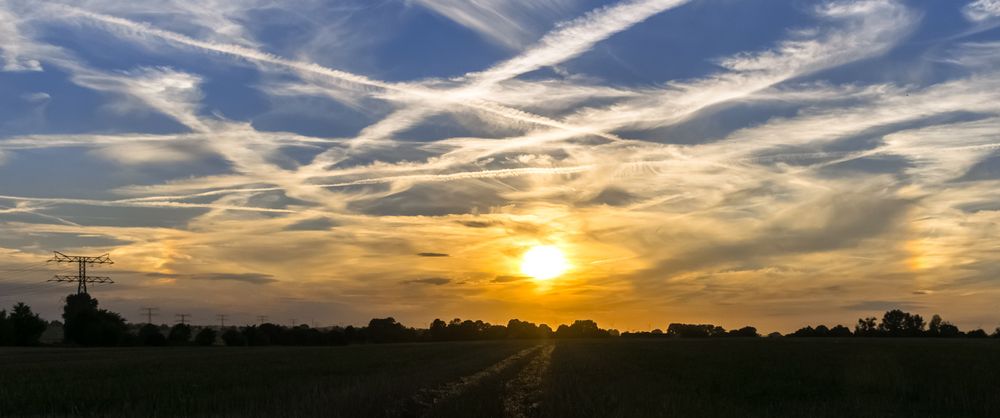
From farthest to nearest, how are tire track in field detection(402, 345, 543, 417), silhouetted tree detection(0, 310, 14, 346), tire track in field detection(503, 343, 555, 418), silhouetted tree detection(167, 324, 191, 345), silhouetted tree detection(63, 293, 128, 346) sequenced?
silhouetted tree detection(167, 324, 191, 345) < silhouetted tree detection(63, 293, 128, 346) < silhouetted tree detection(0, 310, 14, 346) < tire track in field detection(402, 345, 543, 417) < tire track in field detection(503, 343, 555, 418)

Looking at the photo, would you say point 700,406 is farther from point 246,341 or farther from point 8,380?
point 246,341

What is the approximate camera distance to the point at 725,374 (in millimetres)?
37688

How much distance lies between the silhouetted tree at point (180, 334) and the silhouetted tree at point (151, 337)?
415 cm

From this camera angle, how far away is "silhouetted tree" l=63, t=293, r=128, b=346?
128m

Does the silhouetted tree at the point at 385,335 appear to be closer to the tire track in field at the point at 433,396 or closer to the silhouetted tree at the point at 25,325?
the silhouetted tree at the point at 25,325

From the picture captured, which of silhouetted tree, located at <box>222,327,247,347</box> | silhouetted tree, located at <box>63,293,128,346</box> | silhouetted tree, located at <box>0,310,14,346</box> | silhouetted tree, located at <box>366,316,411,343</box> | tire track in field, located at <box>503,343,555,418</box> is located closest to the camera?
tire track in field, located at <box>503,343,555,418</box>

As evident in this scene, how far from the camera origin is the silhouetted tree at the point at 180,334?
138 metres

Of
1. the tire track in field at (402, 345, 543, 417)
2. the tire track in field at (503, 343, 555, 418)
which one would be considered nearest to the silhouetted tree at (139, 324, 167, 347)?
the tire track in field at (503, 343, 555, 418)

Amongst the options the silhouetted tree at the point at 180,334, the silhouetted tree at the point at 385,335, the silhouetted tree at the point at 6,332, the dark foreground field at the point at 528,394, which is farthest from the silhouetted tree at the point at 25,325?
the dark foreground field at the point at 528,394

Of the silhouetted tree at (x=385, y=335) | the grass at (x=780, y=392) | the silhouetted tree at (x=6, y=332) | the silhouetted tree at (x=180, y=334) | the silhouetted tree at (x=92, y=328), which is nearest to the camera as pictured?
the grass at (x=780, y=392)

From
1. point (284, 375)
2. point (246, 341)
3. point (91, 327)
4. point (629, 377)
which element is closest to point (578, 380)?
point (629, 377)

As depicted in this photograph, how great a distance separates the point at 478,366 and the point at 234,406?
1056 inches

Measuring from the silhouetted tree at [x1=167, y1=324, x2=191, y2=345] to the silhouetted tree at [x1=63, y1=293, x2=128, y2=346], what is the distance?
7.59m

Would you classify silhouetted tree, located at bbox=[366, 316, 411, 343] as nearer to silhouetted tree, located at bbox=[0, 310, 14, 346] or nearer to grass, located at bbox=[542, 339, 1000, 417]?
silhouetted tree, located at bbox=[0, 310, 14, 346]
